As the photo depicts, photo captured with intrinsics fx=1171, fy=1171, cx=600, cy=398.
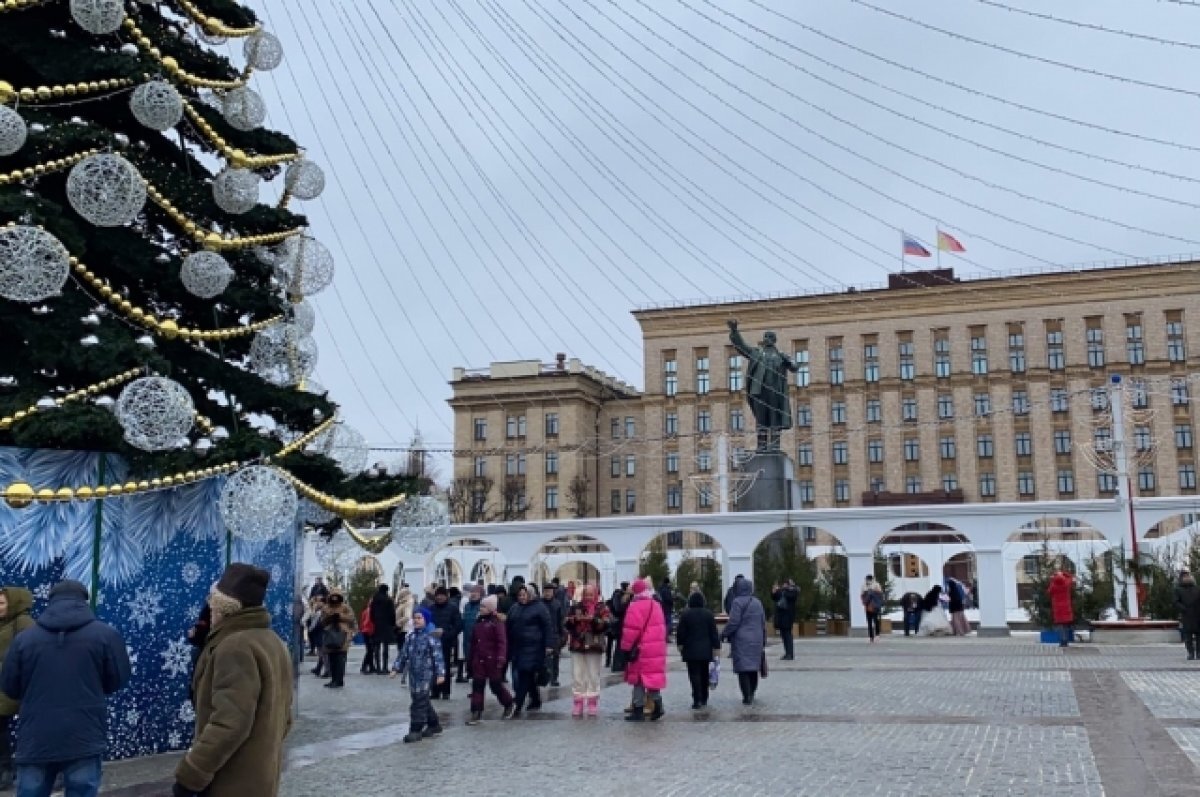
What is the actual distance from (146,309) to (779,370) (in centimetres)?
2687

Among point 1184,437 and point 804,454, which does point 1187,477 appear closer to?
point 1184,437

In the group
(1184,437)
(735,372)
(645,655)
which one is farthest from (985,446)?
(645,655)

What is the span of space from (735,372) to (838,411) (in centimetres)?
760

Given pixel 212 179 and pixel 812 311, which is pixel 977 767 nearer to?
pixel 212 179

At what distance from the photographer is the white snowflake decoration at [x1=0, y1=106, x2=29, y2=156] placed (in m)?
9.49

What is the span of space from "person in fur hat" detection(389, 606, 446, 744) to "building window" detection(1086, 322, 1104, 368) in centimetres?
6967

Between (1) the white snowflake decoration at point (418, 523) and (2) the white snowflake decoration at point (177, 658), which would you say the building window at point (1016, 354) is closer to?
(1) the white snowflake decoration at point (418, 523)

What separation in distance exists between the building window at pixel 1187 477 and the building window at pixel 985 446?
10.8 m

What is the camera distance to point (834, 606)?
31844mm

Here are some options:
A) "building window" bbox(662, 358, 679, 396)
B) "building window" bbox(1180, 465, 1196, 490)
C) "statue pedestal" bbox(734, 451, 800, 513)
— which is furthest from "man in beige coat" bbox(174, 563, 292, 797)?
"building window" bbox(662, 358, 679, 396)

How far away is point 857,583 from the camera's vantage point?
1202 inches

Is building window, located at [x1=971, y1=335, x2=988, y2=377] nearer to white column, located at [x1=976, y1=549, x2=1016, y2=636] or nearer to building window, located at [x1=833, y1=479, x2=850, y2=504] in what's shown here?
building window, located at [x1=833, y1=479, x2=850, y2=504]

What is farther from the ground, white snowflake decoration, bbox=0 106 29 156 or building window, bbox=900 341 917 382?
building window, bbox=900 341 917 382

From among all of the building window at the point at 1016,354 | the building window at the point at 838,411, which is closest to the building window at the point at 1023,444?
the building window at the point at 1016,354
